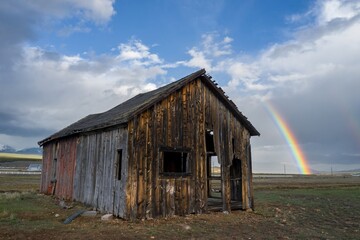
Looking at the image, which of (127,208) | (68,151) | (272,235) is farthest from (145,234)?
(68,151)

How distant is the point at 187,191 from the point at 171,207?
1.17 metres

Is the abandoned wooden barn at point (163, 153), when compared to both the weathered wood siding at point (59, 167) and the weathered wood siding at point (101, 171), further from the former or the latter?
the weathered wood siding at point (59, 167)

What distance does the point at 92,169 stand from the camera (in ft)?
57.2

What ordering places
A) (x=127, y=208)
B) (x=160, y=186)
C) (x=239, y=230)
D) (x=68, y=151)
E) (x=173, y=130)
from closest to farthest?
1. (x=239, y=230)
2. (x=127, y=208)
3. (x=160, y=186)
4. (x=173, y=130)
5. (x=68, y=151)

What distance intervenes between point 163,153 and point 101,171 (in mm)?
3349

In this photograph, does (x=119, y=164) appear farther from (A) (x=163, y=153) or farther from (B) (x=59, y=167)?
(B) (x=59, y=167)

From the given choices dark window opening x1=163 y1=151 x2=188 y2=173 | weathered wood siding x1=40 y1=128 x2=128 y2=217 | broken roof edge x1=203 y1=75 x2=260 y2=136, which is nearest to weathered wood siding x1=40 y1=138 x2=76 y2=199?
weathered wood siding x1=40 y1=128 x2=128 y2=217

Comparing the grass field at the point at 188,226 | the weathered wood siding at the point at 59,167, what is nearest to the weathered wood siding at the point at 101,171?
the grass field at the point at 188,226

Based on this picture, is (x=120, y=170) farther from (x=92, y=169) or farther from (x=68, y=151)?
(x=68, y=151)

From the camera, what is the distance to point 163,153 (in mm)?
15539

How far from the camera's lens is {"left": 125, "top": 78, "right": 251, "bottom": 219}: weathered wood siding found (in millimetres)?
14367

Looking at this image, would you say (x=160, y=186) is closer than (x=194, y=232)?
No

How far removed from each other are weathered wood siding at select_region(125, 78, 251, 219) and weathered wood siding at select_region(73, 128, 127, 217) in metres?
0.70

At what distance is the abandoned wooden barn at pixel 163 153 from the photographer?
14.4 m
